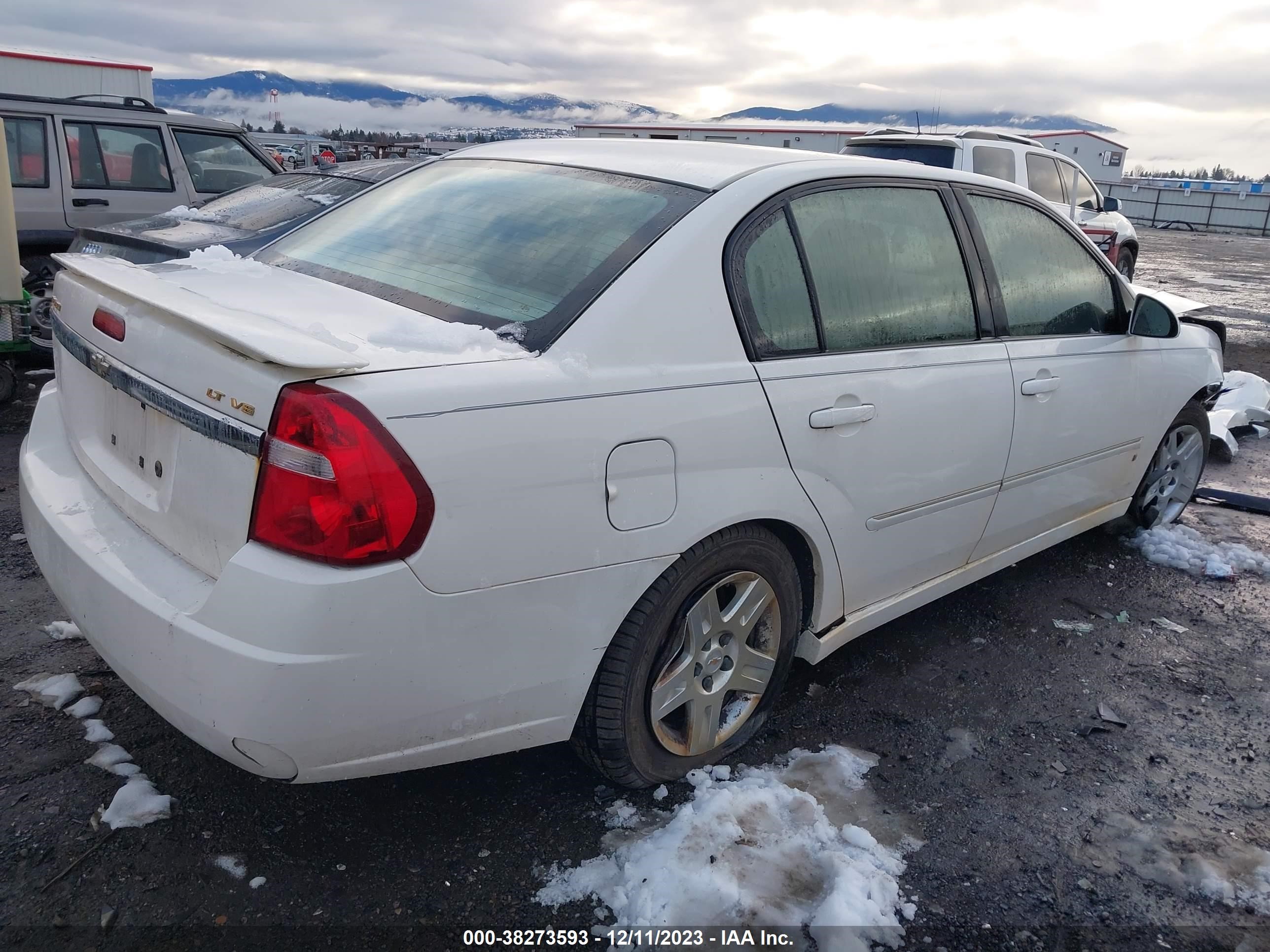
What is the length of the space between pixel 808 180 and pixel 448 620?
1.63 m

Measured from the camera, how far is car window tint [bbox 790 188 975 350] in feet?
8.83

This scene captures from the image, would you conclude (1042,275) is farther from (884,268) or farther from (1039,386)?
(884,268)

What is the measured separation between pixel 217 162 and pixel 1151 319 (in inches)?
295

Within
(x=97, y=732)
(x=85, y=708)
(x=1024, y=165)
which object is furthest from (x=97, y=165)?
(x=1024, y=165)

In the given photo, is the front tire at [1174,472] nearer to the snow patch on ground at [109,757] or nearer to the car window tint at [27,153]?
the snow patch on ground at [109,757]

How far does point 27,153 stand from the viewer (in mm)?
7234

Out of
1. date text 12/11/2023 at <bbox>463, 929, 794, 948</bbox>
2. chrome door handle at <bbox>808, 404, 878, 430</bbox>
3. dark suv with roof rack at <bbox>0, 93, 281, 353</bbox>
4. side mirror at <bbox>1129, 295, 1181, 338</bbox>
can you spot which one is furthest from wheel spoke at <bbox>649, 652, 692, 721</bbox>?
dark suv with roof rack at <bbox>0, 93, 281, 353</bbox>

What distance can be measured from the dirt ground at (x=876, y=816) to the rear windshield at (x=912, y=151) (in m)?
7.37

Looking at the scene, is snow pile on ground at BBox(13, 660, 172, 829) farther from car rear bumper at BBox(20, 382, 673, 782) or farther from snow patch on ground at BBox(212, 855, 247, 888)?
car rear bumper at BBox(20, 382, 673, 782)

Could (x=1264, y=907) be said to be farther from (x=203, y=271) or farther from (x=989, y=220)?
(x=203, y=271)

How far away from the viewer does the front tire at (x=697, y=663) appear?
2275 mm

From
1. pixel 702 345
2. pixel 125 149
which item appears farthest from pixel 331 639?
pixel 125 149

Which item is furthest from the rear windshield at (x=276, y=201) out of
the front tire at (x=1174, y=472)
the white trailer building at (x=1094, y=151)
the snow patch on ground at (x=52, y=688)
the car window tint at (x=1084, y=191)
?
the white trailer building at (x=1094, y=151)

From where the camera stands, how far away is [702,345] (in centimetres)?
232
